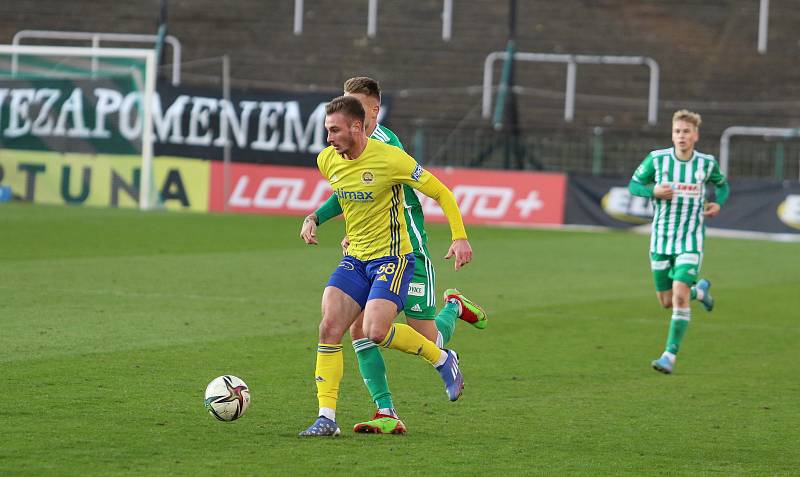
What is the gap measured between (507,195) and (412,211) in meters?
18.4

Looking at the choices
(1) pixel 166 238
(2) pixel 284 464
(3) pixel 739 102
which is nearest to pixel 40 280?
(1) pixel 166 238

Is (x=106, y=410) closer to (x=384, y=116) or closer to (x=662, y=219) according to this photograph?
(x=662, y=219)

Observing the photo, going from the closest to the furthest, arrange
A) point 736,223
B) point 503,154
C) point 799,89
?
point 736,223 → point 503,154 → point 799,89

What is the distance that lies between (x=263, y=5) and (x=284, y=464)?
98.9 feet

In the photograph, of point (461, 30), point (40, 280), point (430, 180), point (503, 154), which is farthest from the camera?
point (461, 30)

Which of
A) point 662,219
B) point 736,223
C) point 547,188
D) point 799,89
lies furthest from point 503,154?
point 662,219

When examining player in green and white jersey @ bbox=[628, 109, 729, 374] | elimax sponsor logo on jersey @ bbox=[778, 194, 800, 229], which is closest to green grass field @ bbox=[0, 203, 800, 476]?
player in green and white jersey @ bbox=[628, 109, 729, 374]

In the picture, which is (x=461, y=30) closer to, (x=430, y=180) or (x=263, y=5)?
(x=263, y=5)

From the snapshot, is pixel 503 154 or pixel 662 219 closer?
pixel 662 219

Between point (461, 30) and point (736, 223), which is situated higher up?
point (461, 30)

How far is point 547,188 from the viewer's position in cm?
2645

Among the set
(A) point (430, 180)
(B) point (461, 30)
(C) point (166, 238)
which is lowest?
(C) point (166, 238)

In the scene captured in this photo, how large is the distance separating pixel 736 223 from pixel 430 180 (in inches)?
730

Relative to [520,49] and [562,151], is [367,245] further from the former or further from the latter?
[520,49]
